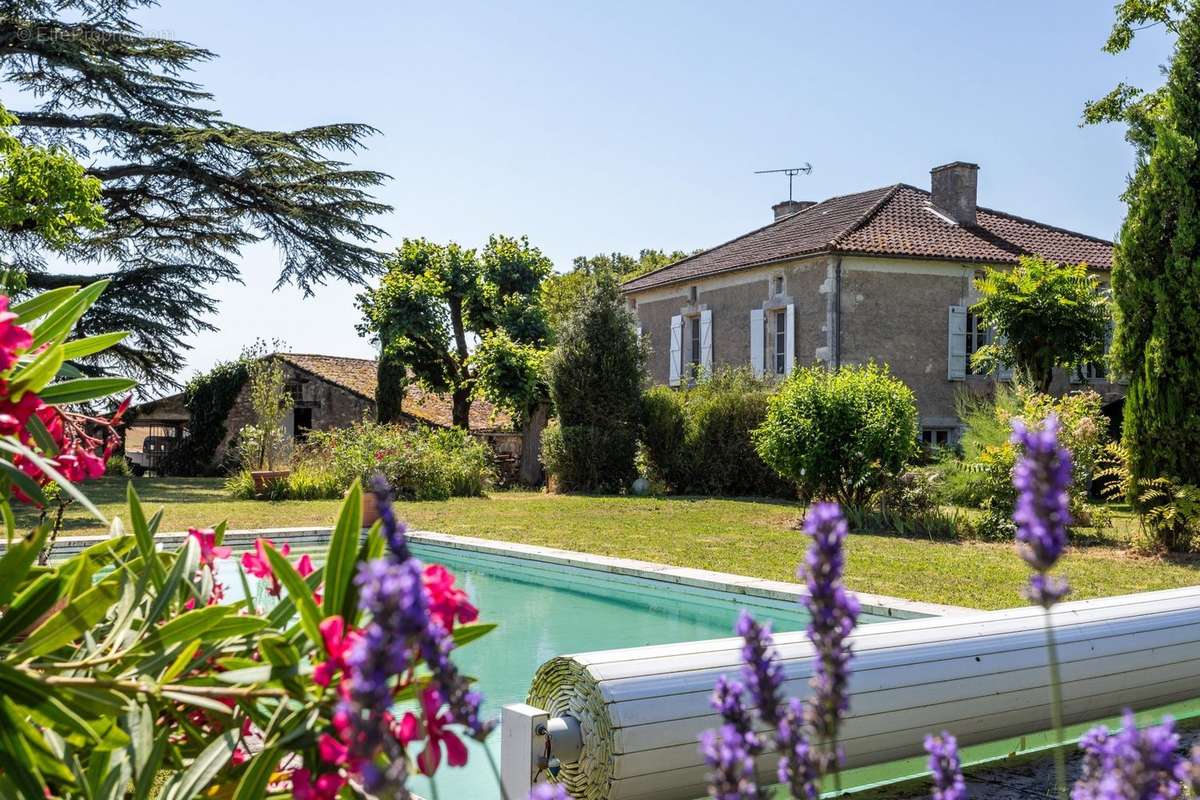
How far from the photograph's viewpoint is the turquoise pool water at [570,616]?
711cm

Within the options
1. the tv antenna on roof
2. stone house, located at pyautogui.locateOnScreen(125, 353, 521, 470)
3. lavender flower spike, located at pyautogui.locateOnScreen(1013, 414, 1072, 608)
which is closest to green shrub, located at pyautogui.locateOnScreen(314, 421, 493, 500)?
stone house, located at pyautogui.locateOnScreen(125, 353, 521, 470)

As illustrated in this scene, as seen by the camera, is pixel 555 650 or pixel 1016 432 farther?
pixel 555 650

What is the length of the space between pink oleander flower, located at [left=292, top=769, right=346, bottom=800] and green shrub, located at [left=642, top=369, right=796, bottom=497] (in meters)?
17.3

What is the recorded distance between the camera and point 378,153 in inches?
953

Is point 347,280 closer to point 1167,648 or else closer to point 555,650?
point 555,650

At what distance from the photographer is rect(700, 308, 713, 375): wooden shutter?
78.7 ft

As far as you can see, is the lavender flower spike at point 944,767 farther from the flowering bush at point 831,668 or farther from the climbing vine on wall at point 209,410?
the climbing vine on wall at point 209,410

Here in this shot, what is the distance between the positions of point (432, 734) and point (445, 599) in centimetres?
15

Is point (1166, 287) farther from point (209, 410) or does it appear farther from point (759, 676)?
point (209, 410)

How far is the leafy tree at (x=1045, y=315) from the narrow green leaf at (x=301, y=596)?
63.5 feet

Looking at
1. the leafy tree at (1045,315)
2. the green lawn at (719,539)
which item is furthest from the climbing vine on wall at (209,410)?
the leafy tree at (1045,315)

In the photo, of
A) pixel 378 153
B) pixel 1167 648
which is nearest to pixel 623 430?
pixel 378 153

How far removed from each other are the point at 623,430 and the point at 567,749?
17.4m

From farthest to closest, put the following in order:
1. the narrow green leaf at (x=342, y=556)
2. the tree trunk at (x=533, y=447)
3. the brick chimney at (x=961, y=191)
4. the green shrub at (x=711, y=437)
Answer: the tree trunk at (x=533, y=447) → the brick chimney at (x=961, y=191) → the green shrub at (x=711, y=437) → the narrow green leaf at (x=342, y=556)
